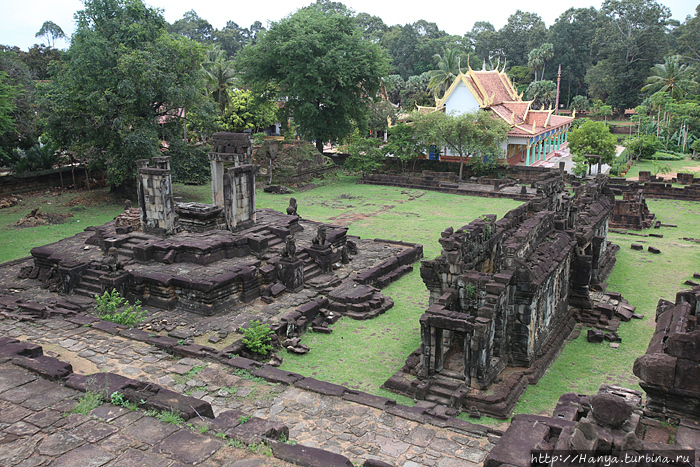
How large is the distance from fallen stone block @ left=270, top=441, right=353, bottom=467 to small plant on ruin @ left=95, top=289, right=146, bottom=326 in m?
8.06

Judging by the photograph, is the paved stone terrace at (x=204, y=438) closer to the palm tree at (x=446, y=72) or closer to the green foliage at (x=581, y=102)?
the palm tree at (x=446, y=72)

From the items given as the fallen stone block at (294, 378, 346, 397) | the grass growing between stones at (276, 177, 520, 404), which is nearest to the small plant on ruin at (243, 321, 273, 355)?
the grass growing between stones at (276, 177, 520, 404)

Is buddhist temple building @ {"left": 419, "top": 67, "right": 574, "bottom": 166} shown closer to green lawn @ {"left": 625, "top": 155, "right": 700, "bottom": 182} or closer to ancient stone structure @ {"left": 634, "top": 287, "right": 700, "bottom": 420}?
green lawn @ {"left": 625, "top": 155, "right": 700, "bottom": 182}

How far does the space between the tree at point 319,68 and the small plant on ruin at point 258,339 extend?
23.5 m

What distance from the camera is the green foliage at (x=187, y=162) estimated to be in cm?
2670

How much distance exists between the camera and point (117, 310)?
14773 mm

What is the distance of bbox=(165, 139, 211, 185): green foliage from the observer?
26703mm

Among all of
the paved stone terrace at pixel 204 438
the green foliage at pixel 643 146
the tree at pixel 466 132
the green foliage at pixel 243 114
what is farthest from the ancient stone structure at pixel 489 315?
the green foliage at pixel 643 146

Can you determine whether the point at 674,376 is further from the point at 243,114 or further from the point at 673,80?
the point at 673,80

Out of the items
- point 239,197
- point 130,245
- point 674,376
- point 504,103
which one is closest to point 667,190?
point 504,103

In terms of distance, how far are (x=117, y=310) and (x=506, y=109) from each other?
3456 centimetres

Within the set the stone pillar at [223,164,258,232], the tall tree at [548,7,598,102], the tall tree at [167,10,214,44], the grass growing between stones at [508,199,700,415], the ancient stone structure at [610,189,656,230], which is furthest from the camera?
the tall tree at [167,10,214,44]

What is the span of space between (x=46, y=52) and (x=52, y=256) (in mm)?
35068

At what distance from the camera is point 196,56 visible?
2662cm
